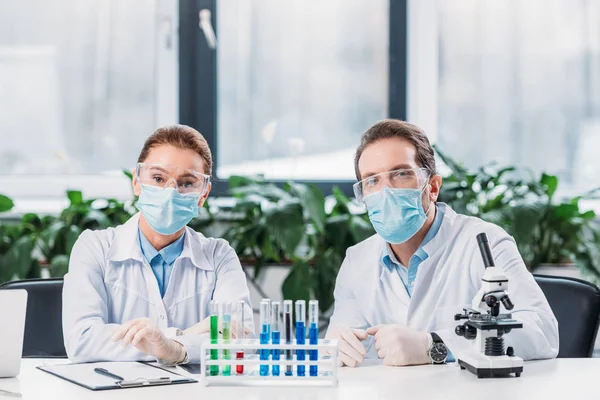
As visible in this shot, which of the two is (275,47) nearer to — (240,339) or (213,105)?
(213,105)

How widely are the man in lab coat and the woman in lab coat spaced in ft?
1.16

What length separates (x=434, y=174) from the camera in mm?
2312

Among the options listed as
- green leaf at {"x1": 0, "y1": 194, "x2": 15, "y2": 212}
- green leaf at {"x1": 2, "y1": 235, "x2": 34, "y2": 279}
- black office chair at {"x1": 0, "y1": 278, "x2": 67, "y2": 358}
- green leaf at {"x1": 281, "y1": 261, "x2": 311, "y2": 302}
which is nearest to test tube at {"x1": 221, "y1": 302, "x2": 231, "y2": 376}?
black office chair at {"x1": 0, "y1": 278, "x2": 67, "y2": 358}

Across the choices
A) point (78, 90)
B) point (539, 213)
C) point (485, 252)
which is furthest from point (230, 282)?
point (78, 90)

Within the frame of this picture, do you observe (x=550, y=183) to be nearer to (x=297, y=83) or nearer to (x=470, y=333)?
(x=297, y=83)

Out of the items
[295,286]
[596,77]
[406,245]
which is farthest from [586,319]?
[596,77]

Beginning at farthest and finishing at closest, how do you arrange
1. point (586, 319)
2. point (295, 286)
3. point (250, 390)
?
point (295, 286) → point (586, 319) → point (250, 390)

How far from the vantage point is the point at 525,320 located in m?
1.95

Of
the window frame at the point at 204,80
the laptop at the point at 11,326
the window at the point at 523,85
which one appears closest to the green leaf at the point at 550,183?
the window at the point at 523,85

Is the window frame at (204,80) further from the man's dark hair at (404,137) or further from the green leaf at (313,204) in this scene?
the man's dark hair at (404,137)

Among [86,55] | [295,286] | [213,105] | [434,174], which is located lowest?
[295,286]

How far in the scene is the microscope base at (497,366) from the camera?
1.74 meters

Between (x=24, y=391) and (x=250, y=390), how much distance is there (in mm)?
470

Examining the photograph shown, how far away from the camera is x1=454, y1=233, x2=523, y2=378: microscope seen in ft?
5.72
